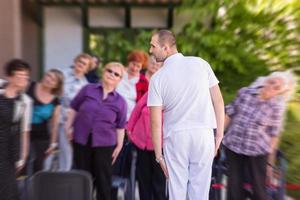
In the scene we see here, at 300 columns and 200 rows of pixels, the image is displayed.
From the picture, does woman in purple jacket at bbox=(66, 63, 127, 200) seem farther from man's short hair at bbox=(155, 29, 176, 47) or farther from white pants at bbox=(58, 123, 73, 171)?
white pants at bbox=(58, 123, 73, 171)

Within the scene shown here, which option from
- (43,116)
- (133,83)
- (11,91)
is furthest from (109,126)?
(11,91)

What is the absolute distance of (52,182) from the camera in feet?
12.9

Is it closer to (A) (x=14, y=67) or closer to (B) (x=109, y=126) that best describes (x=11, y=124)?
(A) (x=14, y=67)

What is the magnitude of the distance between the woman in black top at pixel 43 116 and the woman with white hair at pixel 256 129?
5.68 ft

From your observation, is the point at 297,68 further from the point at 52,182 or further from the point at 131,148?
the point at 52,182

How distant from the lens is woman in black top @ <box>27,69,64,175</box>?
16.0ft

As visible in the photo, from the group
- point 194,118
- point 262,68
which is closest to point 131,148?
point 194,118

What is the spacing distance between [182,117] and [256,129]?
954mm

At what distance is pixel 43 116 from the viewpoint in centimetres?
491

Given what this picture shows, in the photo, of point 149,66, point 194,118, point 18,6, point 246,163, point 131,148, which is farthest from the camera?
point 18,6

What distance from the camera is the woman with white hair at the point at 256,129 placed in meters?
4.25

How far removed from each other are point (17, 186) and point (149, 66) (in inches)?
74.8

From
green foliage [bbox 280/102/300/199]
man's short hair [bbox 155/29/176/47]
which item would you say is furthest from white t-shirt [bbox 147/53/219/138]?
green foliage [bbox 280/102/300/199]

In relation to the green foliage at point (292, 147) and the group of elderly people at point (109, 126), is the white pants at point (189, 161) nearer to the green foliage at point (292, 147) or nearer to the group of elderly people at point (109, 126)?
the group of elderly people at point (109, 126)
